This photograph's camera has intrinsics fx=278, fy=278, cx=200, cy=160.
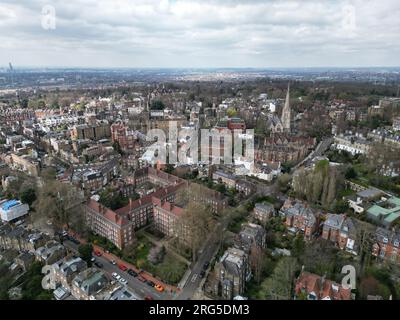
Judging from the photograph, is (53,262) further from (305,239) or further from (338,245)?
(338,245)

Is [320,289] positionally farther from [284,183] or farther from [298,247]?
[284,183]

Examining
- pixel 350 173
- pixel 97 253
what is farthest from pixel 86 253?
pixel 350 173

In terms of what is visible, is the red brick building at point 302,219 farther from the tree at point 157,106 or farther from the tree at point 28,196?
the tree at point 157,106

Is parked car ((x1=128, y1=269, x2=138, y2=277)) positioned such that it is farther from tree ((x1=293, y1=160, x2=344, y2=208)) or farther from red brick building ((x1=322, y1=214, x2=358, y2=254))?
tree ((x1=293, y1=160, x2=344, y2=208))

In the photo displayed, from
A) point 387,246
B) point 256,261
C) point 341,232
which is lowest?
point 256,261

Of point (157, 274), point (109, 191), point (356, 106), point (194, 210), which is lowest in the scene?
point (157, 274)

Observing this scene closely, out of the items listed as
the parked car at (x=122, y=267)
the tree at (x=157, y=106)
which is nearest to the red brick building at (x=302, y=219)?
the parked car at (x=122, y=267)

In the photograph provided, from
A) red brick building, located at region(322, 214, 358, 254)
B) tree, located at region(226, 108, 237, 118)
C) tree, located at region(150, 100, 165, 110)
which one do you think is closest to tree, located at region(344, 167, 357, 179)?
red brick building, located at region(322, 214, 358, 254)
